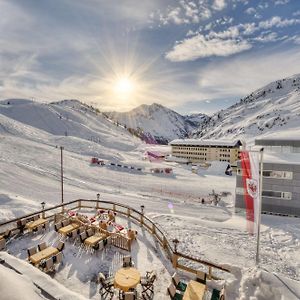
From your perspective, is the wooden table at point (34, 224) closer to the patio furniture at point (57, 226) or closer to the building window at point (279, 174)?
the patio furniture at point (57, 226)

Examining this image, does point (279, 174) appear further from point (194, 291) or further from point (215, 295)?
point (194, 291)

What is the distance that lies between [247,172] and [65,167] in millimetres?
42835

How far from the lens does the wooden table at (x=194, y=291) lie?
9.62 metres

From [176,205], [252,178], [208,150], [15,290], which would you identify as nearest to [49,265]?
[15,290]

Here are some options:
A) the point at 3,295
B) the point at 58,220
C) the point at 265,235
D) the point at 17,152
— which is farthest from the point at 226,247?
the point at 17,152

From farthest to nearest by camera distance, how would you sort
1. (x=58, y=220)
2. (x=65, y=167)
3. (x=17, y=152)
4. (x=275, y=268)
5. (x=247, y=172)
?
(x=17, y=152)
(x=65, y=167)
(x=58, y=220)
(x=275, y=268)
(x=247, y=172)

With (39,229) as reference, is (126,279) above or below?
above

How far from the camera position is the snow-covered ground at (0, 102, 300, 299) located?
12.2 meters

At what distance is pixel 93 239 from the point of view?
14.6 metres

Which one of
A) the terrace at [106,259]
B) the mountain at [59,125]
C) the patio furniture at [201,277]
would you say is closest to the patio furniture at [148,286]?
the terrace at [106,259]

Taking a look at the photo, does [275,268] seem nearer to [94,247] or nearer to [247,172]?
[247,172]

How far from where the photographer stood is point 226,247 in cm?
1911

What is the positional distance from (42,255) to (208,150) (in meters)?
91.3

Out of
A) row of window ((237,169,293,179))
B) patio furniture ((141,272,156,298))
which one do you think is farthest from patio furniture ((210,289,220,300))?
row of window ((237,169,293,179))
